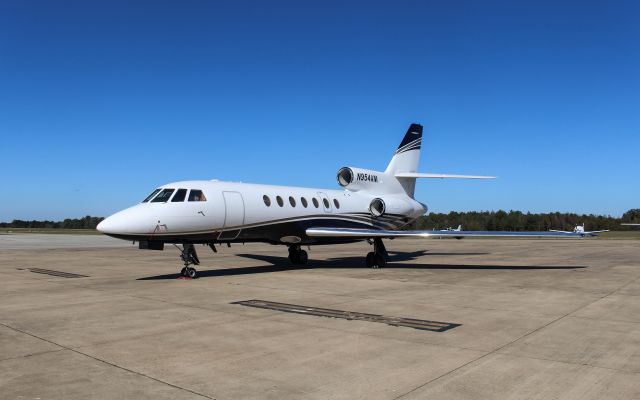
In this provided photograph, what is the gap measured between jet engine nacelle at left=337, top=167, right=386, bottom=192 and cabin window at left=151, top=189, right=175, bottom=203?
9.37 meters

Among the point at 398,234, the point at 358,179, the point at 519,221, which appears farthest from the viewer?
the point at 519,221

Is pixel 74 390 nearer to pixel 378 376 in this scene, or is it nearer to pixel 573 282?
pixel 378 376

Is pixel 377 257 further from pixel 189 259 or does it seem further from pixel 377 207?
pixel 189 259

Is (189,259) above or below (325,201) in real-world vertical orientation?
below

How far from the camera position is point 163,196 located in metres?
14.5

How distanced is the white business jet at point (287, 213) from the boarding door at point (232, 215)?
0.03 meters

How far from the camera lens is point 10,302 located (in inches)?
404

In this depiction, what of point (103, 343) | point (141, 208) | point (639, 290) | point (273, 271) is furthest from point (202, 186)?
point (639, 290)

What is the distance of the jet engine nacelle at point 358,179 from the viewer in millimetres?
22141

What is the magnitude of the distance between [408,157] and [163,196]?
542 inches

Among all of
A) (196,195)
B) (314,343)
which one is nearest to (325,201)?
(196,195)

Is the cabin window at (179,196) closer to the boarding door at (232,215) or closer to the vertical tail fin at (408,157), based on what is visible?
the boarding door at (232,215)

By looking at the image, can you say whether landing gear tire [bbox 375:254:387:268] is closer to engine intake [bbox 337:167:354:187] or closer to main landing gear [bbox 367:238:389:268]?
main landing gear [bbox 367:238:389:268]

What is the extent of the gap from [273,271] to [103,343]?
10903mm
